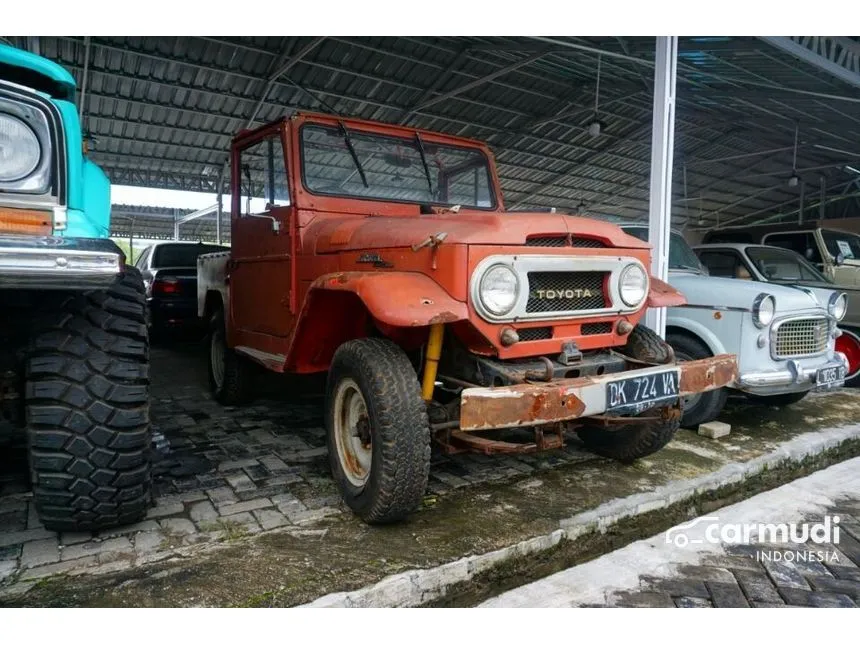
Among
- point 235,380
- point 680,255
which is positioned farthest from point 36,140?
point 680,255

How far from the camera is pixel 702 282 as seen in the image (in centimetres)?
486

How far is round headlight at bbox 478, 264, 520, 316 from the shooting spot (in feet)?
8.52

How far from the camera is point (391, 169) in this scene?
13.0ft

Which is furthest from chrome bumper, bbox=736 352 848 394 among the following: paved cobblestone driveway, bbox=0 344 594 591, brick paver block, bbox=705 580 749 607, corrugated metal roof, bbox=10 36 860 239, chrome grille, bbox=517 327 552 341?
corrugated metal roof, bbox=10 36 860 239

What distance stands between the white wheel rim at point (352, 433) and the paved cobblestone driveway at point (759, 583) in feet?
4.25

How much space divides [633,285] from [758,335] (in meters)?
1.97

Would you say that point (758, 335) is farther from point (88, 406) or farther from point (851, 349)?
point (88, 406)

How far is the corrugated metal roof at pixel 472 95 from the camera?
8.73 meters

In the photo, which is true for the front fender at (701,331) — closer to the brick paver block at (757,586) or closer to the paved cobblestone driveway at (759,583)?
the paved cobblestone driveway at (759,583)

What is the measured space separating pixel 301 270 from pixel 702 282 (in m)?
3.28

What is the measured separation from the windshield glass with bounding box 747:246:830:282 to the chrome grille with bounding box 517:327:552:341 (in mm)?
4713

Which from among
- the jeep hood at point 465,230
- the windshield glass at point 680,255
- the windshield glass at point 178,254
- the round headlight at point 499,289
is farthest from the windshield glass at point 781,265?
the windshield glass at point 178,254

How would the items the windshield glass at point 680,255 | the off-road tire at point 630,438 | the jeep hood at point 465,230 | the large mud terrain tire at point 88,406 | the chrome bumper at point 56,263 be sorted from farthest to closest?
the windshield glass at point 680,255, the off-road tire at point 630,438, the jeep hood at point 465,230, the large mud terrain tire at point 88,406, the chrome bumper at point 56,263

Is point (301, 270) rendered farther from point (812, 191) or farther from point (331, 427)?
point (812, 191)
